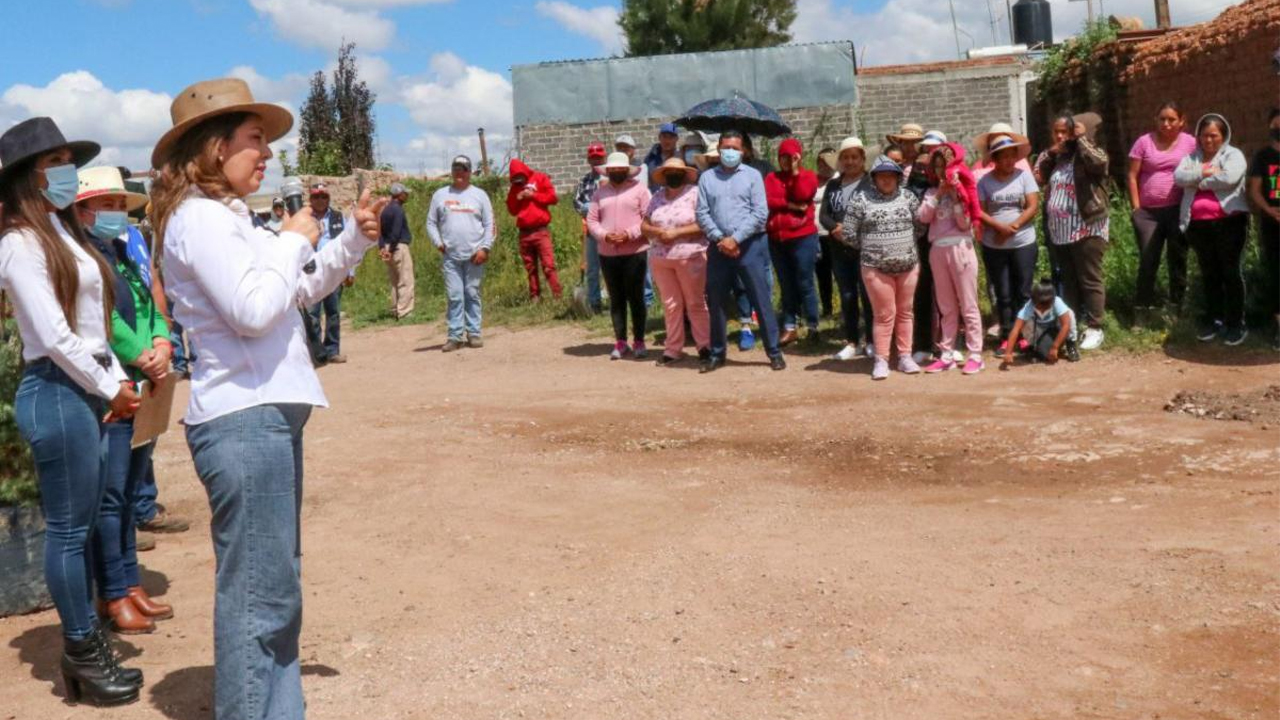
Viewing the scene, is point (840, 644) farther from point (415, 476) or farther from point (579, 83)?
point (579, 83)

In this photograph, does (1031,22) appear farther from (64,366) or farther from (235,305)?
(235,305)

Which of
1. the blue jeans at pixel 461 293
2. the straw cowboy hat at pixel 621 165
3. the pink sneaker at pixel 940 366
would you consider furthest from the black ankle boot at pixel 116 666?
the blue jeans at pixel 461 293

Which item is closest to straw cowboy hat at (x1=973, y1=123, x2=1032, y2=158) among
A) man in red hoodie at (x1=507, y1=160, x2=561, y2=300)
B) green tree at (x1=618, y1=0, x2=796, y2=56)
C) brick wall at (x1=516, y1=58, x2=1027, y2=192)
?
man in red hoodie at (x1=507, y1=160, x2=561, y2=300)

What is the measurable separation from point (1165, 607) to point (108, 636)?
426 centimetres

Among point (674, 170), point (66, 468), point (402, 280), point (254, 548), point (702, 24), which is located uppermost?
point (702, 24)

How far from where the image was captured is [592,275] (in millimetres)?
16047

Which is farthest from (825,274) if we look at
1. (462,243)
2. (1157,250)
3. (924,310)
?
(462,243)

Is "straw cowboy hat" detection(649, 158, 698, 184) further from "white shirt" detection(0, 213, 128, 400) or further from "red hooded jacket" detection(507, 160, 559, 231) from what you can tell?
"white shirt" detection(0, 213, 128, 400)

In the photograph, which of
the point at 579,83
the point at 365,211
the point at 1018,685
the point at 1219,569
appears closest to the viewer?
the point at 365,211

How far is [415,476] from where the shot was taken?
8.72 meters

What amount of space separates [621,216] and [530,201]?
3800 mm

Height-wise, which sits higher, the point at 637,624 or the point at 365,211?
the point at 365,211

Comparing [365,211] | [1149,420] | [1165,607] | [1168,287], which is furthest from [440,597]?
[1168,287]

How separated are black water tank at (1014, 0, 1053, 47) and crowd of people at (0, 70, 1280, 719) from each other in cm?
2613
